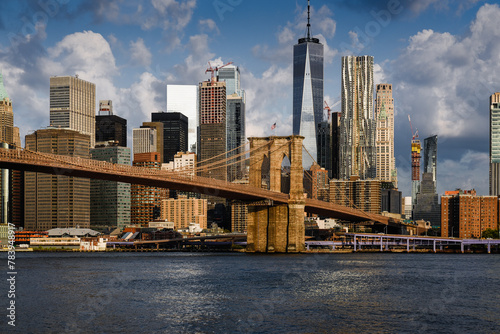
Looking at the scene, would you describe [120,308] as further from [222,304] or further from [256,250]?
[256,250]

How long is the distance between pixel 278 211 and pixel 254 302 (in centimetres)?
5168

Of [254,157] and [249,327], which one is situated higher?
[254,157]

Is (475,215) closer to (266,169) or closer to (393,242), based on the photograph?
(393,242)

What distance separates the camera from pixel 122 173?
7131cm

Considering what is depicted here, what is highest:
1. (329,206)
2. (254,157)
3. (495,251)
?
(254,157)

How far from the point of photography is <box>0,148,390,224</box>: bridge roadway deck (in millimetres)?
65219

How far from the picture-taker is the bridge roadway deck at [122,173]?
65219mm

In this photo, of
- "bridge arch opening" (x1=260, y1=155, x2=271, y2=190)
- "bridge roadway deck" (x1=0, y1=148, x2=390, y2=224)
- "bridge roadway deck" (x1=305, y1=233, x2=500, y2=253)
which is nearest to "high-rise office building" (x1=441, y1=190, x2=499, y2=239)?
"bridge roadway deck" (x1=305, y1=233, x2=500, y2=253)

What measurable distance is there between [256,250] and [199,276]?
122 feet

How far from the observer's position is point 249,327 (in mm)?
32688

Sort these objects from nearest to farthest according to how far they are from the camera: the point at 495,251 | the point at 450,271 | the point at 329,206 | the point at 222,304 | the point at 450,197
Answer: the point at 222,304
the point at 450,271
the point at 329,206
the point at 495,251
the point at 450,197

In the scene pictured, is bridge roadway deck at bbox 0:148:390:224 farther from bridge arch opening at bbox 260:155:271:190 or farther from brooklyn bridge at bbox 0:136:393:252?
bridge arch opening at bbox 260:155:271:190

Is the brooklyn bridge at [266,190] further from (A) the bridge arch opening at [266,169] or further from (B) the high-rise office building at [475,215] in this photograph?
(B) the high-rise office building at [475,215]

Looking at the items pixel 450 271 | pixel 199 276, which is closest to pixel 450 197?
pixel 450 271
